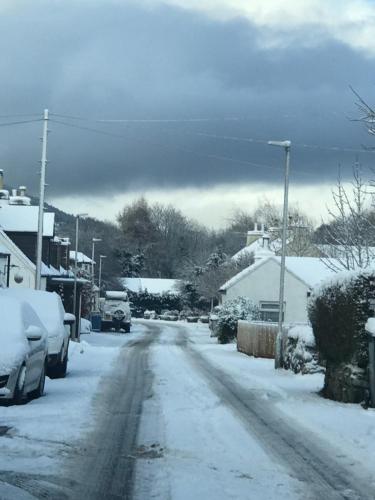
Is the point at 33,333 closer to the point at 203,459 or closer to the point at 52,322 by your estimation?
the point at 203,459

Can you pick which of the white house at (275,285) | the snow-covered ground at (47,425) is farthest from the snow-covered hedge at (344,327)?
the white house at (275,285)

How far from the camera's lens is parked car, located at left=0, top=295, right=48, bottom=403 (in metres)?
12.6

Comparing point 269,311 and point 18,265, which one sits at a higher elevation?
point 18,265

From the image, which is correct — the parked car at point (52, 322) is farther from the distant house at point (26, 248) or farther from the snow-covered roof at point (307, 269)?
the snow-covered roof at point (307, 269)

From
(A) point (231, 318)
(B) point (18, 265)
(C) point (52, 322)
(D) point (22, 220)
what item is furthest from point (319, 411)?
(D) point (22, 220)

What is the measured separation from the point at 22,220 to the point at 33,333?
39.6 meters

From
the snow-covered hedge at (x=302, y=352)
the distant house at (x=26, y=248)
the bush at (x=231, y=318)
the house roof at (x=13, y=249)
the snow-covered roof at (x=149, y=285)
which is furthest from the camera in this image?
the snow-covered roof at (x=149, y=285)

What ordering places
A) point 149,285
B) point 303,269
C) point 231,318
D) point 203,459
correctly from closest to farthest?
point 203,459 < point 231,318 < point 303,269 < point 149,285

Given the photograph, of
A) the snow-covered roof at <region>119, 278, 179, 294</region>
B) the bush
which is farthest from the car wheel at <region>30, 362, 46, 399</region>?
the snow-covered roof at <region>119, 278, 179, 294</region>

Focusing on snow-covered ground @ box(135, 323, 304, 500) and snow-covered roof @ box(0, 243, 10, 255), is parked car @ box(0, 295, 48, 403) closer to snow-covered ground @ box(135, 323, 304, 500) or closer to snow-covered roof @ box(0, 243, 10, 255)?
snow-covered ground @ box(135, 323, 304, 500)

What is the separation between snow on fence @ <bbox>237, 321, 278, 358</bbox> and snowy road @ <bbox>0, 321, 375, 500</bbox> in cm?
1717

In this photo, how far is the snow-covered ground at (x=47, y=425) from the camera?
8.69 m

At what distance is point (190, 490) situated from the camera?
24.6ft

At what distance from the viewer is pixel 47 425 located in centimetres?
1120
